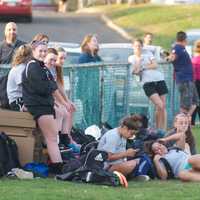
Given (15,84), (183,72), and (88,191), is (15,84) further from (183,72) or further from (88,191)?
(183,72)

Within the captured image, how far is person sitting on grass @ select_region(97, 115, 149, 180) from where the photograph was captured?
11898mm

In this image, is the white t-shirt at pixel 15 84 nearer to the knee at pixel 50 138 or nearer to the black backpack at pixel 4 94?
the black backpack at pixel 4 94

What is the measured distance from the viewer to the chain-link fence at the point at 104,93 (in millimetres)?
15562

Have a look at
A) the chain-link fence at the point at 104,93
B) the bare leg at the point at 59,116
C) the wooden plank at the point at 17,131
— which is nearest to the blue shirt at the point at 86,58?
the chain-link fence at the point at 104,93

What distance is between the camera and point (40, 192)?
404 inches

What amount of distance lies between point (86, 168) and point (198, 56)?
7.99m

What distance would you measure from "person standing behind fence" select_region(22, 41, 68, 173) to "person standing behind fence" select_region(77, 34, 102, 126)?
359 cm

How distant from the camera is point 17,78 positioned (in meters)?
12.3

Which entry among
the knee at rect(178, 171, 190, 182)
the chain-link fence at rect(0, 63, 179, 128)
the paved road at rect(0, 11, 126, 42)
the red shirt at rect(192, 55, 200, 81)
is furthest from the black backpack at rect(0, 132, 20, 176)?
the paved road at rect(0, 11, 126, 42)

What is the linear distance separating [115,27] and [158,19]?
1.93 metres

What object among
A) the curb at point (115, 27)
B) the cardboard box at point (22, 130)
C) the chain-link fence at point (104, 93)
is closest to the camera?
the cardboard box at point (22, 130)

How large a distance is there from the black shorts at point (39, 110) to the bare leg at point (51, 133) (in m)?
0.04

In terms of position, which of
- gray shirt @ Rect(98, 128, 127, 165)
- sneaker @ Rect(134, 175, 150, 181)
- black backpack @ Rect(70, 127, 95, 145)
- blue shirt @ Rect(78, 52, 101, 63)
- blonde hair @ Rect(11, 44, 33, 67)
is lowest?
sneaker @ Rect(134, 175, 150, 181)

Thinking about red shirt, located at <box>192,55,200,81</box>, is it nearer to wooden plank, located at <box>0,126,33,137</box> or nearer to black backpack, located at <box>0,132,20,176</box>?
wooden plank, located at <box>0,126,33,137</box>
